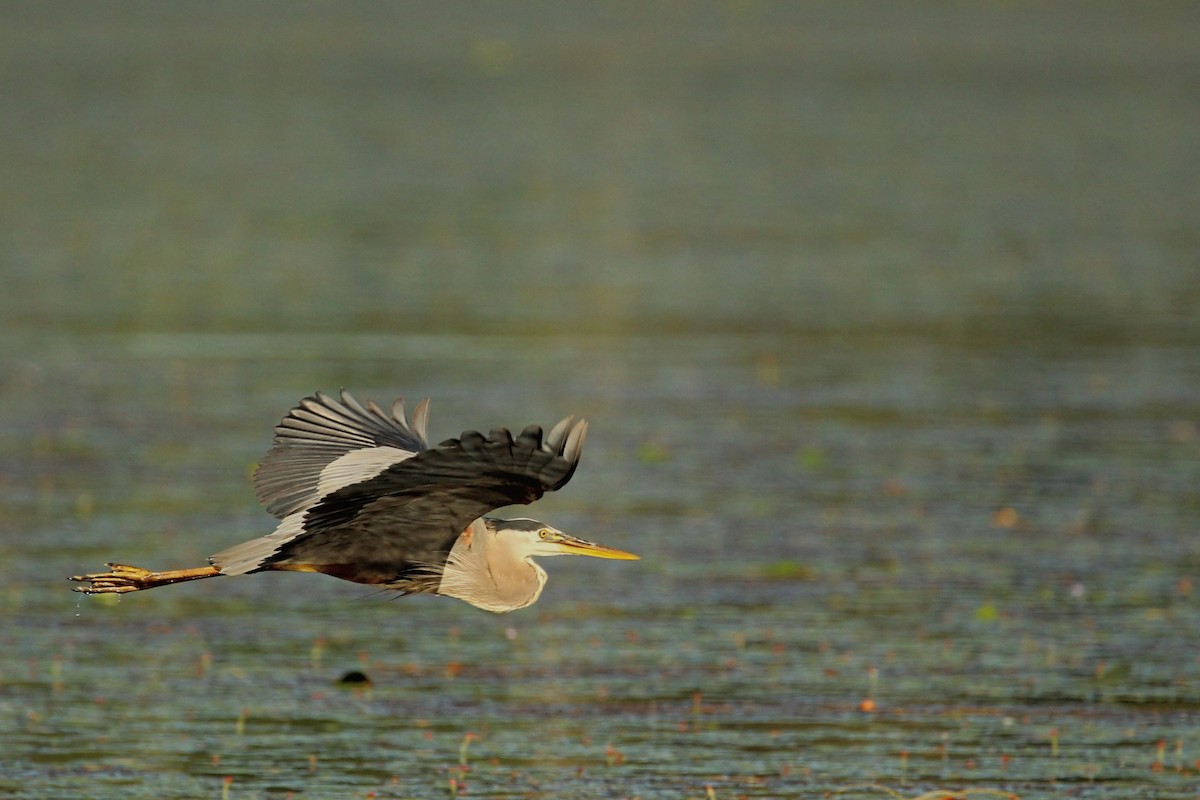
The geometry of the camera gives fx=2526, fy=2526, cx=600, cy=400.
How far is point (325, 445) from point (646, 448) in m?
6.88

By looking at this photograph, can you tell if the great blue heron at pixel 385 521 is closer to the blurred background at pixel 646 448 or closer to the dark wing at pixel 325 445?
the dark wing at pixel 325 445

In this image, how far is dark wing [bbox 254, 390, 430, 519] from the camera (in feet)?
23.5

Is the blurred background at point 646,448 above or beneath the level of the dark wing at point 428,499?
above

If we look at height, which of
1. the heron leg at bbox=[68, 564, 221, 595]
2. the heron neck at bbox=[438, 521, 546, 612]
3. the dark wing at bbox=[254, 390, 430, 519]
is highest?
the dark wing at bbox=[254, 390, 430, 519]

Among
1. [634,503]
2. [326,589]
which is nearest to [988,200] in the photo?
[634,503]

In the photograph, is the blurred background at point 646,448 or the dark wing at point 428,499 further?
the blurred background at point 646,448

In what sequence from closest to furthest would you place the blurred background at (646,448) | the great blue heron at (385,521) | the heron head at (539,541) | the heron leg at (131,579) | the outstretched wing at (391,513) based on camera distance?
the outstretched wing at (391,513), the great blue heron at (385,521), the heron head at (539,541), the heron leg at (131,579), the blurred background at (646,448)

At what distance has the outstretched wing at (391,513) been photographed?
20.8ft

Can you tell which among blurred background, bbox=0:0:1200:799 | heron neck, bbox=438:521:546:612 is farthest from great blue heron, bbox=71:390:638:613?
blurred background, bbox=0:0:1200:799

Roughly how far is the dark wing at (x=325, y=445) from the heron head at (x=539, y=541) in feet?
1.13

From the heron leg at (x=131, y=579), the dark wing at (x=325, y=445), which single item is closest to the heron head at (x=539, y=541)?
the dark wing at (x=325, y=445)

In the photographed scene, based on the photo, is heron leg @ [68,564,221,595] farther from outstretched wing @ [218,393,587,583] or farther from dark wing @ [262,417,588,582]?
dark wing @ [262,417,588,582]

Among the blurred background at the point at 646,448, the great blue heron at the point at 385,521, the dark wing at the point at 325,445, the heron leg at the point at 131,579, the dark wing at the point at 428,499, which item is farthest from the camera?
the blurred background at the point at 646,448

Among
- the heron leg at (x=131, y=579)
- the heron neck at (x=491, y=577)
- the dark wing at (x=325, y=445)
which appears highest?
the dark wing at (x=325, y=445)
